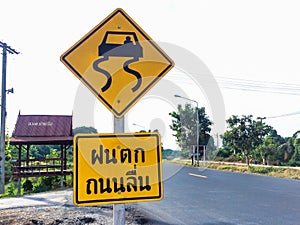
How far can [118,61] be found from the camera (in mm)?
2400

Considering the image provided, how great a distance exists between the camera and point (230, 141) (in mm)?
33719

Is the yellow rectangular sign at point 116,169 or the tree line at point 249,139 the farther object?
the tree line at point 249,139

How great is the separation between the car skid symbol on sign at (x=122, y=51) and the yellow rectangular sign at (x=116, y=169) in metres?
0.39

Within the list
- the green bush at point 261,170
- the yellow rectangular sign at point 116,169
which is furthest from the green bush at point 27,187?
the yellow rectangular sign at point 116,169

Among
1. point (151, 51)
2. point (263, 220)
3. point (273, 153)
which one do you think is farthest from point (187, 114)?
point (151, 51)

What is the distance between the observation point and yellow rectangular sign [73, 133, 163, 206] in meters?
2.24

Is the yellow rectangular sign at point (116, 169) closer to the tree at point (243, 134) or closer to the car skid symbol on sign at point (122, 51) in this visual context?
the car skid symbol on sign at point (122, 51)

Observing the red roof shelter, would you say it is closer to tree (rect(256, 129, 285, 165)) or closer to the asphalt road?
the asphalt road

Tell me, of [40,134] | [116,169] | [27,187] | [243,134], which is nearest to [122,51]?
[116,169]

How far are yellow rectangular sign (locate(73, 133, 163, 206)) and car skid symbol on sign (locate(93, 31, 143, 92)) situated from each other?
0.39 metres

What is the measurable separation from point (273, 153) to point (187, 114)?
9630mm

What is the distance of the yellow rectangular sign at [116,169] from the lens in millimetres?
2236

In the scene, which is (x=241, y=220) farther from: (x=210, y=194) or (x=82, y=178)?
(x=82, y=178)

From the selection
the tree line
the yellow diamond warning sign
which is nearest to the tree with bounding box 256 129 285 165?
the tree line
